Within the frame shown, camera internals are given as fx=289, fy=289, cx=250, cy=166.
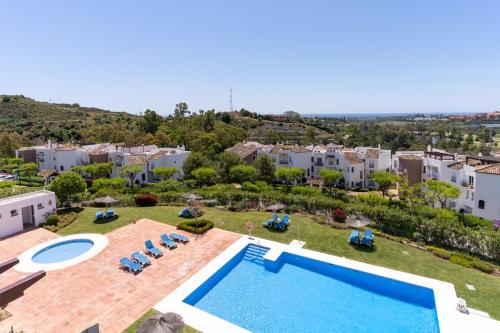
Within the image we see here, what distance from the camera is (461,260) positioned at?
17734 mm

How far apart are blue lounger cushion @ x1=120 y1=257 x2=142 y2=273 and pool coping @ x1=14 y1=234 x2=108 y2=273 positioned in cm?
276

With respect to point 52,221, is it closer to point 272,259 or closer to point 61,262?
point 61,262

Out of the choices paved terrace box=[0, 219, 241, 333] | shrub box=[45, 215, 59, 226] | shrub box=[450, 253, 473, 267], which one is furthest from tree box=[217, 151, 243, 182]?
shrub box=[450, 253, 473, 267]

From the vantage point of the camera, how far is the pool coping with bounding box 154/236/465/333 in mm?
12008

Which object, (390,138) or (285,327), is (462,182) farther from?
(390,138)

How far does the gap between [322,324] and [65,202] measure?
1016 inches

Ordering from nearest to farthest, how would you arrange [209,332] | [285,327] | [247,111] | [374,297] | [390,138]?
1. [209,332]
2. [285,327]
3. [374,297]
4. [390,138]
5. [247,111]

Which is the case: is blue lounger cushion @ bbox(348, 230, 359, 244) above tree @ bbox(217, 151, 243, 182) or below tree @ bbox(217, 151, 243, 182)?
below

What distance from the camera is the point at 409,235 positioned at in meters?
21.4

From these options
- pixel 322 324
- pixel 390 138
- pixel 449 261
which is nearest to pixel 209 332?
pixel 322 324

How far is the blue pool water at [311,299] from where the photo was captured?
1264 cm

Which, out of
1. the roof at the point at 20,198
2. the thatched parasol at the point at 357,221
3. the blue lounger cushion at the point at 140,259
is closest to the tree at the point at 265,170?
the thatched parasol at the point at 357,221

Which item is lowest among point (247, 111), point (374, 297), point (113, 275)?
point (374, 297)

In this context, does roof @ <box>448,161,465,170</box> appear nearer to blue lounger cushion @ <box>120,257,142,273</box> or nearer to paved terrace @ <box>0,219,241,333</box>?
paved terrace @ <box>0,219,241,333</box>
